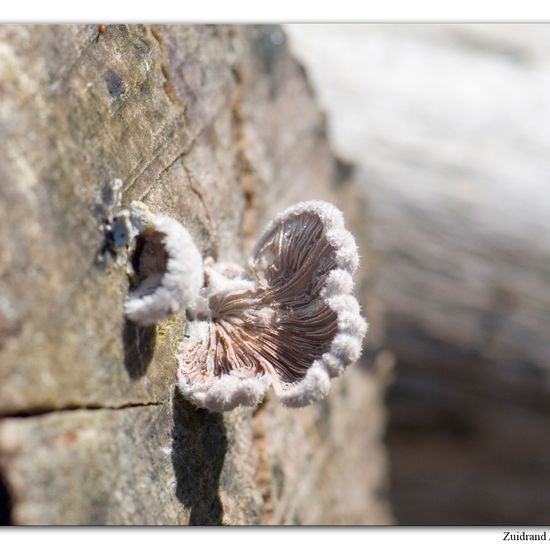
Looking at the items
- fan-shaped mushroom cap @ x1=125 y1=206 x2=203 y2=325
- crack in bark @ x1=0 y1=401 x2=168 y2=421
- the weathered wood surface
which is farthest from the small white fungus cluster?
the weathered wood surface

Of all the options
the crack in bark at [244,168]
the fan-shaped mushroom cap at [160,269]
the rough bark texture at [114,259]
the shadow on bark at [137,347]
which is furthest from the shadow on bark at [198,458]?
the crack in bark at [244,168]

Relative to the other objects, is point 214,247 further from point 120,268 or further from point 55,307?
point 55,307

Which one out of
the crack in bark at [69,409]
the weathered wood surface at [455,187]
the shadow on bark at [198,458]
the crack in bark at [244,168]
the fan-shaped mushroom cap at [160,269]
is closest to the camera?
the crack in bark at [69,409]

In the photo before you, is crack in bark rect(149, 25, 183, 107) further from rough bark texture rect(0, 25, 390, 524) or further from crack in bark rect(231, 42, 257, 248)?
crack in bark rect(231, 42, 257, 248)

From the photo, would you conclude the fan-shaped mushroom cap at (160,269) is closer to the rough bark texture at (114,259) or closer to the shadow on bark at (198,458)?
the rough bark texture at (114,259)
